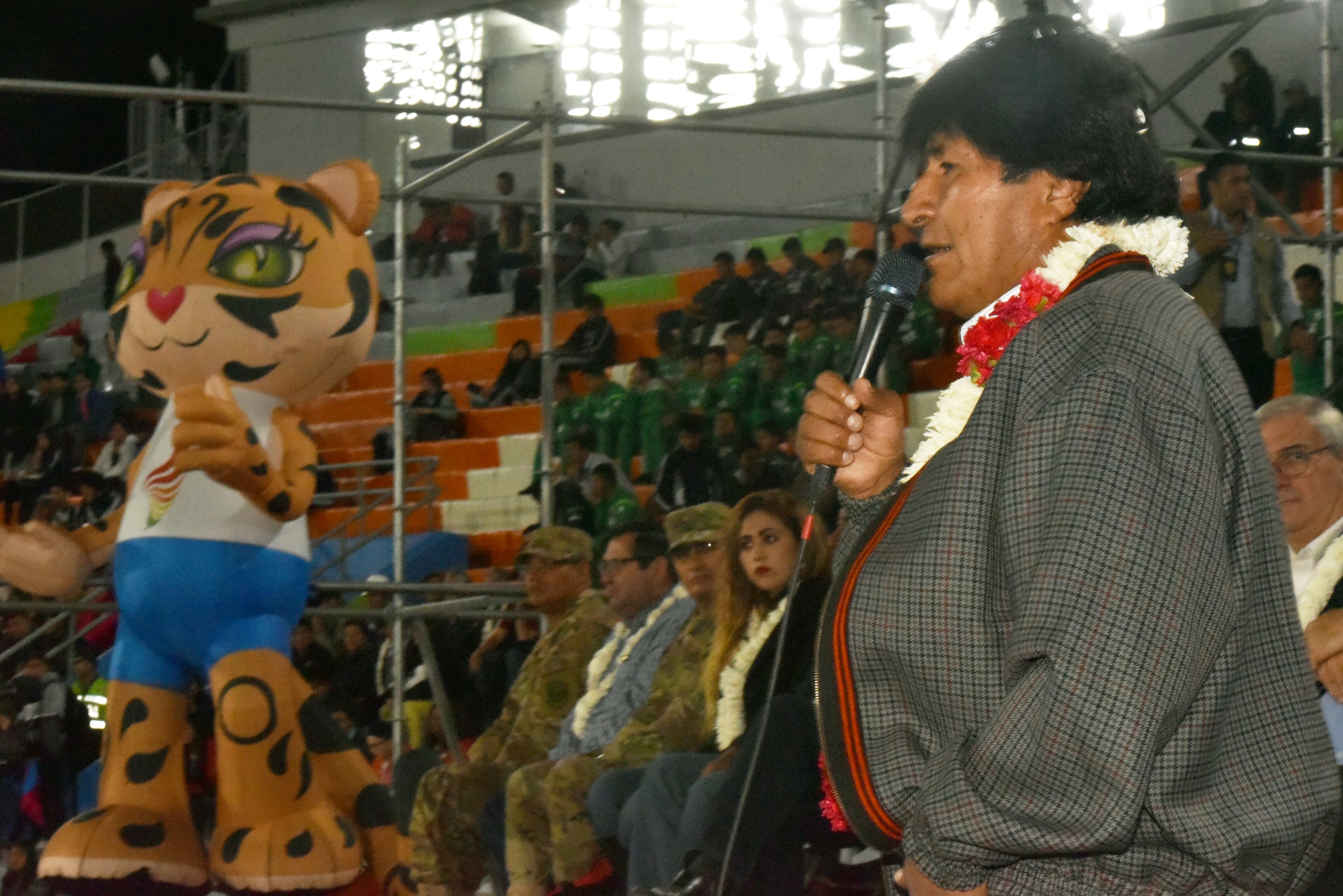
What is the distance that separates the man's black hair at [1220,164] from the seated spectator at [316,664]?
3.75 m

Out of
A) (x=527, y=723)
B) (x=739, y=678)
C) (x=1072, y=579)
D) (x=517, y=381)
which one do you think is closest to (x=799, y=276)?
(x=517, y=381)

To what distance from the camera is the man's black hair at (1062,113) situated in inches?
60.4

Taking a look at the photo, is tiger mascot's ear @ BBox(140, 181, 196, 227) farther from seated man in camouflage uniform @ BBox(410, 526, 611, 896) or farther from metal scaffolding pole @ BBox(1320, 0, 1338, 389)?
metal scaffolding pole @ BBox(1320, 0, 1338, 389)

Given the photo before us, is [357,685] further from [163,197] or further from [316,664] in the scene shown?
[163,197]

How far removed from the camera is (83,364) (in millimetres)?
12344

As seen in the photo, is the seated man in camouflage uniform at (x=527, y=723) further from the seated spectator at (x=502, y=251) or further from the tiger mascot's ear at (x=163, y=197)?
the seated spectator at (x=502, y=251)

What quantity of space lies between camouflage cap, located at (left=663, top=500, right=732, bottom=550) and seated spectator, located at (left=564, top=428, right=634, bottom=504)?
113 inches

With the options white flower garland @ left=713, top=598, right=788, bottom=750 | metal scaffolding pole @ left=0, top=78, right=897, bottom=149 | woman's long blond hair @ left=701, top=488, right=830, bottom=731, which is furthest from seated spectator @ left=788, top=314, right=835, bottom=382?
white flower garland @ left=713, top=598, right=788, bottom=750

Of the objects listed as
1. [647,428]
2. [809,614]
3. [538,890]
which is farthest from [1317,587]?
[647,428]

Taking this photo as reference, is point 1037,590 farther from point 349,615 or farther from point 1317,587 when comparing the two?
point 349,615

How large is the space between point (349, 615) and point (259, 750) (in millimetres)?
1040

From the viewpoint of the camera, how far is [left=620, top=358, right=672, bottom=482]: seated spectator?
8.27 m

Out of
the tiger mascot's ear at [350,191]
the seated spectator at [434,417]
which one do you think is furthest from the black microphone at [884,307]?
the seated spectator at [434,417]

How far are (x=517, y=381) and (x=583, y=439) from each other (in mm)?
2419
